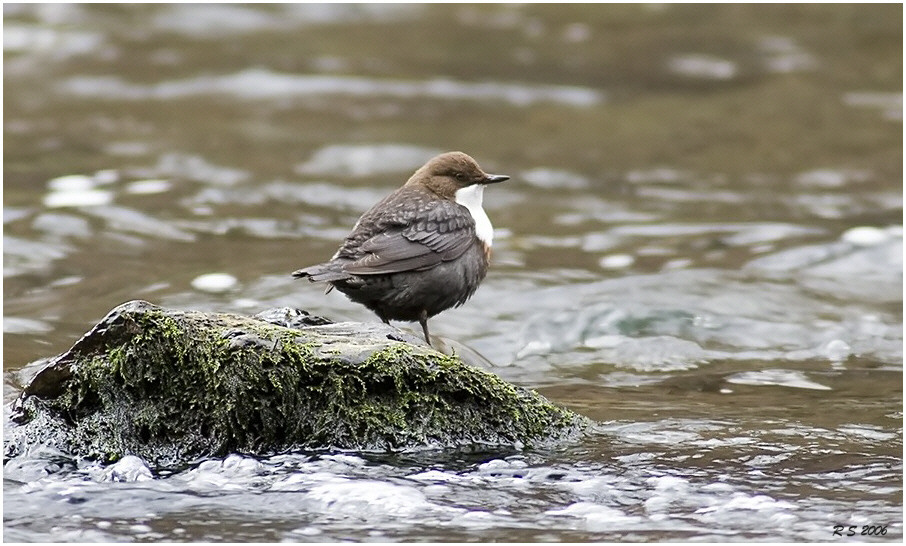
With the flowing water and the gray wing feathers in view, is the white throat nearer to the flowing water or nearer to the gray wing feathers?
the gray wing feathers

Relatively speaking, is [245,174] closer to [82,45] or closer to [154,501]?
[82,45]

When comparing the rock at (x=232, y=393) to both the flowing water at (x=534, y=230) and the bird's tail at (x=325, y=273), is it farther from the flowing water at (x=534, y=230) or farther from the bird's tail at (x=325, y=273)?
the bird's tail at (x=325, y=273)

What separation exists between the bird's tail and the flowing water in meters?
1.04

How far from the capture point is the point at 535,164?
35.6 ft

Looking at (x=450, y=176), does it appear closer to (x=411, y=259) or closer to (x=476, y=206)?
(x=476, y=206)

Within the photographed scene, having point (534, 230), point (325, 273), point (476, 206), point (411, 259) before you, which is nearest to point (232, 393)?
point (325, 273)

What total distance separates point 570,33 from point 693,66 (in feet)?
5.30

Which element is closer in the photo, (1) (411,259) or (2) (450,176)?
(1) (411,259)

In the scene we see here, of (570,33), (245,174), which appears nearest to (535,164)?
(245,174)

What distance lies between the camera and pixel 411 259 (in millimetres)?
5438

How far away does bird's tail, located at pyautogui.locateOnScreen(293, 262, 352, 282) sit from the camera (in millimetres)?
5070

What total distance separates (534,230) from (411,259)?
3735 mm

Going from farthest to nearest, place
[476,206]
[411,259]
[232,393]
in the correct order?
[476,206] → [411,259] → [232,393]

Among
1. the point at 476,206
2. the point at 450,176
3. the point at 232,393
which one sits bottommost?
the point at 232,393
